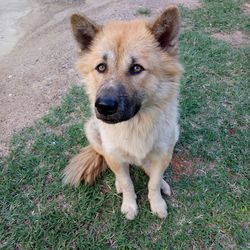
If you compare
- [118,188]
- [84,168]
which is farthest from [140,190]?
[84,168]

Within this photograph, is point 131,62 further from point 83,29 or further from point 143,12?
point 143,12

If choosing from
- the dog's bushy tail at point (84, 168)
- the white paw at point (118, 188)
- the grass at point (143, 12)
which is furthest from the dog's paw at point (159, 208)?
the grass at point (143, 12)

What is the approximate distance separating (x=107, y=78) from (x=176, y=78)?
49 cm

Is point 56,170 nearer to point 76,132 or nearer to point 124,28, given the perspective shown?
point 76,132

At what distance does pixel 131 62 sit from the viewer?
6.98 feet

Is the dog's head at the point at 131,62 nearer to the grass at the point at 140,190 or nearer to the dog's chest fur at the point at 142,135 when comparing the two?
the dog's chest fur at the point at 142,135

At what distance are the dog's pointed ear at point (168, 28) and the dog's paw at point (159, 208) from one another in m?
1.20

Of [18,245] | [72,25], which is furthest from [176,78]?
[18,245]

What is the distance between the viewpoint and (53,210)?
2.77 m

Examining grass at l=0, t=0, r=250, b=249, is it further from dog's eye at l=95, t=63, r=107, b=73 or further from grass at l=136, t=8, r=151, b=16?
grass at l=136, t=8, r=151, b=16

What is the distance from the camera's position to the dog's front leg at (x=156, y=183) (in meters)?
2.51

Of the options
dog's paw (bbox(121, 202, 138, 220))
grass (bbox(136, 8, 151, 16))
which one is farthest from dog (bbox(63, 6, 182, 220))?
grass (bbox(136, 8, 151, 16))

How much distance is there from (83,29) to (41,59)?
2.55 metres

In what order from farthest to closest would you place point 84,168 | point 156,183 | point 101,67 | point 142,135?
point 84,168, point 156,183, point 142,135, point 101,67
